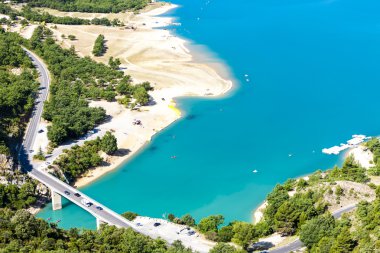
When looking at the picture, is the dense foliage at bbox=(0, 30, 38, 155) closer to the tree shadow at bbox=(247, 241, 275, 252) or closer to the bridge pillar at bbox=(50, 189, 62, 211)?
the bridge pillar at bbox=(50, 189, 62, 211)

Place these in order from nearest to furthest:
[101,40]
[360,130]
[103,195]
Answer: [103,195] < [360,130] < [101,40]

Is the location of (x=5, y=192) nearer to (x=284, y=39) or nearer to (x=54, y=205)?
(x=54, y=205)

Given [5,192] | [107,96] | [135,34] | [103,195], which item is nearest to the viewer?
[5,192]

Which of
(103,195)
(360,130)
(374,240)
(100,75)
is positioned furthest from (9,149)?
(360,130)

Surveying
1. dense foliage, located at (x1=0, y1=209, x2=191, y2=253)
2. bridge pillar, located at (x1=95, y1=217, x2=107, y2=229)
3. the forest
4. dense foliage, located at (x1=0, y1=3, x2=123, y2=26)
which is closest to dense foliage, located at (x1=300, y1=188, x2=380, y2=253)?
dense foliage, located at (x1=0, y1=209, x2=191, y2=253)

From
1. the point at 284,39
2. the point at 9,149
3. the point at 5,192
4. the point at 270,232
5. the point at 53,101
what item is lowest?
the point at 270,232

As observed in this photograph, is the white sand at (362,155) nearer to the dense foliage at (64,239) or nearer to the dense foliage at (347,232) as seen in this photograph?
the dense foliage at (347,232)

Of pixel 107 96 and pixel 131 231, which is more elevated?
pixel 107 96

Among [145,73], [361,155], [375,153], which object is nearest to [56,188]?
[361,155]

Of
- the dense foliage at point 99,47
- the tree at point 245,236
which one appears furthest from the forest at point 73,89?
the tree at point 245,236
